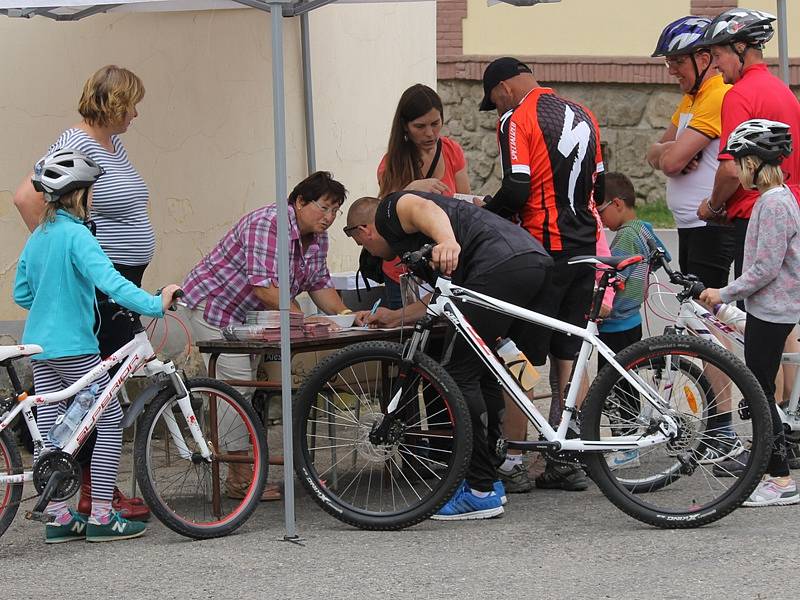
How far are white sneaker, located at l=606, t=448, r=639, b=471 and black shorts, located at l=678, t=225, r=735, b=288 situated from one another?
1464 mm

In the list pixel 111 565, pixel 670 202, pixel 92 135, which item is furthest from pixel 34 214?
pixel 670 202

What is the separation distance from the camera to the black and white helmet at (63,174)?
5.55 meters

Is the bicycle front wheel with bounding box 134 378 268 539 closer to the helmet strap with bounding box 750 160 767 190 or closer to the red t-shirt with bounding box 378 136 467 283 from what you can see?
the red t-shirt with bounding box 378 136 467 283

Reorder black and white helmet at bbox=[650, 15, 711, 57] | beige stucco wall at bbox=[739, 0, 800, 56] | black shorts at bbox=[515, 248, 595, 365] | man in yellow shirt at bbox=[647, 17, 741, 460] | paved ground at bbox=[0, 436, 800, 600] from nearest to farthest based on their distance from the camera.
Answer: paved ground at bbox=[0, 436, 800, 600]
black shorts at bbox=[515, 248, 595, 365]
black and white helmet at bbox=[650, 15, 711, 57]
man in yellow shirt at bbox=[647, 17, 741, 460]
beige stucco wall at bbox=[739, 0, 800, 56]

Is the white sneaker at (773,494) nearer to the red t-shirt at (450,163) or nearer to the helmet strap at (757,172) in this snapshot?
the helmet strap at (757,172)

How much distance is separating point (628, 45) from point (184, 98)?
11.3 m

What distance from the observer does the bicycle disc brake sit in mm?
5523

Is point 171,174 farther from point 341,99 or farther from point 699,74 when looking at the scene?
point 699,74

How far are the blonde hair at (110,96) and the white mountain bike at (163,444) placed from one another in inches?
34.8

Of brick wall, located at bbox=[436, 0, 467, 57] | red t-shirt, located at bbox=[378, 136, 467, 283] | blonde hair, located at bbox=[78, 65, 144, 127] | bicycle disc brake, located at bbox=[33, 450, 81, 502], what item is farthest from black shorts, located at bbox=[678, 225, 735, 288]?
brick wall, located at bbox=[436, 0, 467, 57]

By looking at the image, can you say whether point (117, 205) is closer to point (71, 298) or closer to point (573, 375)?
point (71, 298)

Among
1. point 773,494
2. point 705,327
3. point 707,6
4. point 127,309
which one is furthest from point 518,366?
point 707,6

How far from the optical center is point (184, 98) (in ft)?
26.7

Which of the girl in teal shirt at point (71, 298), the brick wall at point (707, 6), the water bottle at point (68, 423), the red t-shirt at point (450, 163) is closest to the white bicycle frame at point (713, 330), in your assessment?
the red t-shirt at point (450, 163)
